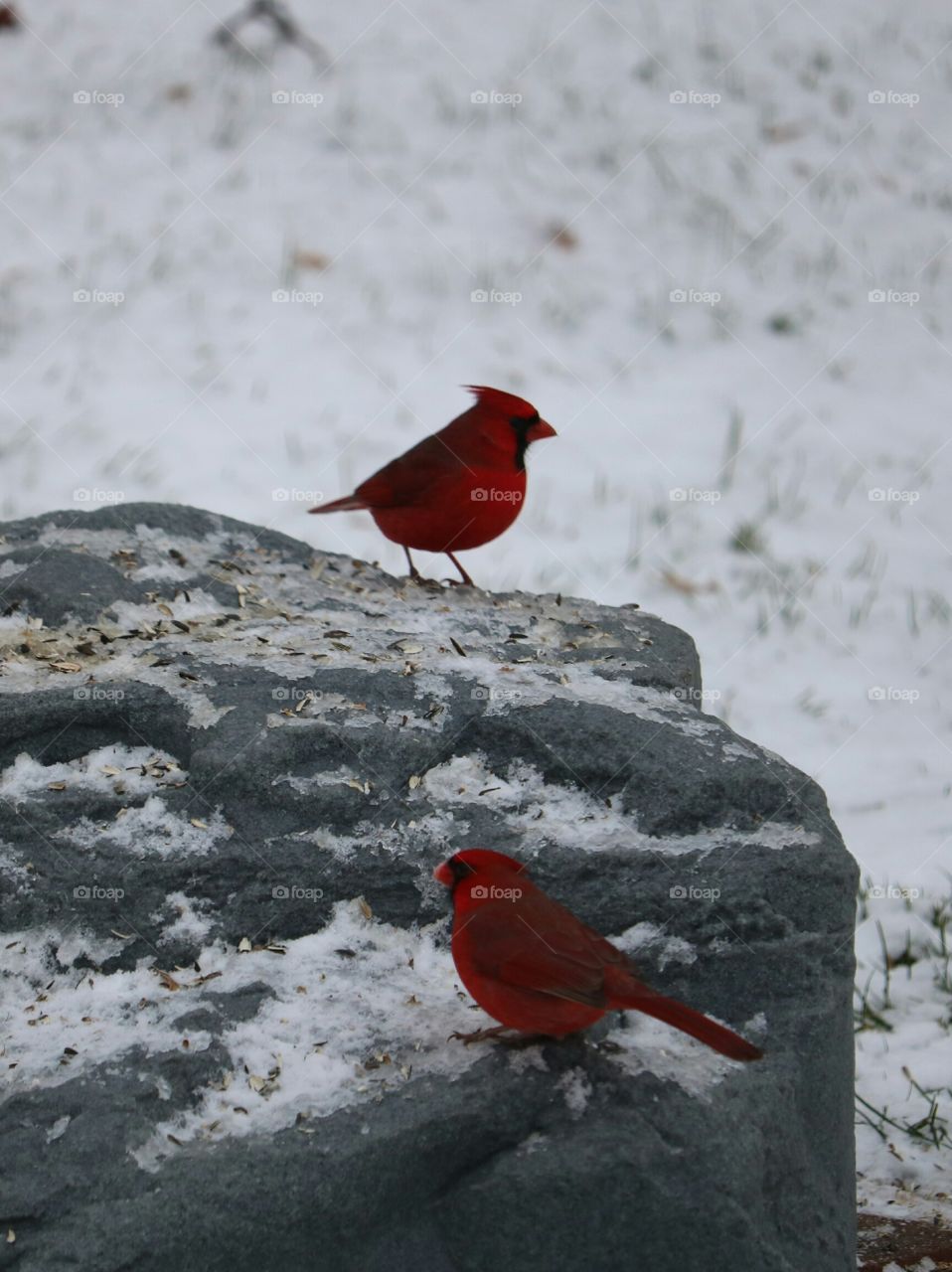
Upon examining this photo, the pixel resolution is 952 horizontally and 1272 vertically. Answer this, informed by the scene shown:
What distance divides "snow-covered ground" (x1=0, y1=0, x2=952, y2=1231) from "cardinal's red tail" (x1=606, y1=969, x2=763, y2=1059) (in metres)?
2.33

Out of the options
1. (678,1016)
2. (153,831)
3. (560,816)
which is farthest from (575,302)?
(678,1016)

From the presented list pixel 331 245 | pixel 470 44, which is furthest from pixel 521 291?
pixel 470 44

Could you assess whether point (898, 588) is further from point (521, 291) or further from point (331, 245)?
point (331, 245)

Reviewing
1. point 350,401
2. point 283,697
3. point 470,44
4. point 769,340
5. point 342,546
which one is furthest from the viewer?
point 470,44

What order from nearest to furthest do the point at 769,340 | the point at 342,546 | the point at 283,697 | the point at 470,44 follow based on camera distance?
the point at 283,697, the point at 342,546, the point at 769,340, the point at 470,44

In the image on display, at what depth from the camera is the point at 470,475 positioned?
3.96 metres

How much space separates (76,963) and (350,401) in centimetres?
475

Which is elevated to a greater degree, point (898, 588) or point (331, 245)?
point (331, 245)

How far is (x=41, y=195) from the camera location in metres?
7.89

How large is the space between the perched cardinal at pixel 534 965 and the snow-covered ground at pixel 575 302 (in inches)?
90.4

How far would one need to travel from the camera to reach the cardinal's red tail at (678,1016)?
220 cm

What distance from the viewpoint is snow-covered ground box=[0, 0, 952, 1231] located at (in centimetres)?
618

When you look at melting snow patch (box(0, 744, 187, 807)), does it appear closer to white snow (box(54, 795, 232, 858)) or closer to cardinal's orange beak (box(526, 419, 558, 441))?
white snow (box(54, 795, 232, 858))

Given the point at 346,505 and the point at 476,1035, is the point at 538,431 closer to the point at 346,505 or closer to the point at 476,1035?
the point at 346,505
